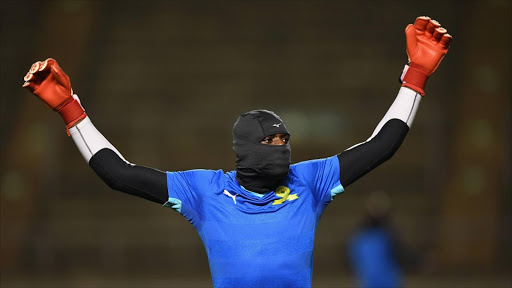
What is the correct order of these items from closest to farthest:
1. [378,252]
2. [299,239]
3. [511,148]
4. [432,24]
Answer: [299,239], [432,24], [378,252], [511,148]

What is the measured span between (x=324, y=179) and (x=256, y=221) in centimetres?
39

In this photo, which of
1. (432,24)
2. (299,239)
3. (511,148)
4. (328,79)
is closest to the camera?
(299,239)

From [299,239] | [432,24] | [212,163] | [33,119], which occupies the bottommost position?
[212,163]

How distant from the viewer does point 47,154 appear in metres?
14.3

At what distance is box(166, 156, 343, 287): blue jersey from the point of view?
3498 mm

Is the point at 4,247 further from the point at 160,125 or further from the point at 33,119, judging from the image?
the point at 160,125

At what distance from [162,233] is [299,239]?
1086cm

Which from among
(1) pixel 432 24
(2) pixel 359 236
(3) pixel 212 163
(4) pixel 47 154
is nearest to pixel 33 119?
(4) pixel 47 154

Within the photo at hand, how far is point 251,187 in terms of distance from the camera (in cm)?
362

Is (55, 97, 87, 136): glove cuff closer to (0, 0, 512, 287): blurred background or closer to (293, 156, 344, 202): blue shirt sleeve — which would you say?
(293, 156, 344, 202): blue shirt sleeve

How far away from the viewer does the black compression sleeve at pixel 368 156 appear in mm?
3658

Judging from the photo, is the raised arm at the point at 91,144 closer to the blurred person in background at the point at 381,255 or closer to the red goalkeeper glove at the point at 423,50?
the red goalkeeper glove at the point at 423,50

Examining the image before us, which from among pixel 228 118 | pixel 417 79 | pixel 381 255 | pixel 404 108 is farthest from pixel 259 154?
pixel 228 118

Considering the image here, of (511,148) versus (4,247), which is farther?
(511,148)
